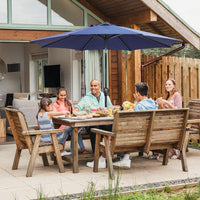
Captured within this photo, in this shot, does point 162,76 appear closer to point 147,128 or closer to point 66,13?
point 66,13

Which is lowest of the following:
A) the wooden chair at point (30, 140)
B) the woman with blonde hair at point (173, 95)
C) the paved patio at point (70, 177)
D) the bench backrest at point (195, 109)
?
the paved patio at point (70, 177)

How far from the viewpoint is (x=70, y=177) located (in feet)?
16.5

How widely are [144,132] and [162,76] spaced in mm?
4592

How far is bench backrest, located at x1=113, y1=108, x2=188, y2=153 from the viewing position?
4.83 meters

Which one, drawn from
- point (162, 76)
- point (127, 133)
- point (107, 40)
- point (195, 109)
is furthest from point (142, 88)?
point (162, 76)

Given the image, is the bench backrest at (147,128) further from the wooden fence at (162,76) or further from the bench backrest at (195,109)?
the wooden fence at (162,76)

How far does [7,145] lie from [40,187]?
3.87 metres

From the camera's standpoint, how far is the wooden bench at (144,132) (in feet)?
15.8

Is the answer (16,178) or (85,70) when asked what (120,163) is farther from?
(85,70)

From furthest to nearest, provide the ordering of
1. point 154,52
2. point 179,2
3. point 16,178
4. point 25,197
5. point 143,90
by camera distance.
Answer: point 179,2
point 154,52
point 143,90
point 16,178
point 25,197

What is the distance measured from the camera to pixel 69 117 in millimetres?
5562

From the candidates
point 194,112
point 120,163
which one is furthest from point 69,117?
point 194,112

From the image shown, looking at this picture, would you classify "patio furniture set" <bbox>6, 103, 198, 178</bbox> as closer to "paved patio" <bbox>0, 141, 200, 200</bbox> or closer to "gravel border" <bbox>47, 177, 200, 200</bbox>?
"paved patio" <bbox>0, 141, 200, 200</bbox>

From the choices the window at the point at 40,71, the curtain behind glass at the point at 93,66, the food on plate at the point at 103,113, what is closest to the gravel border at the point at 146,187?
the food on plate at the point at 103,113
